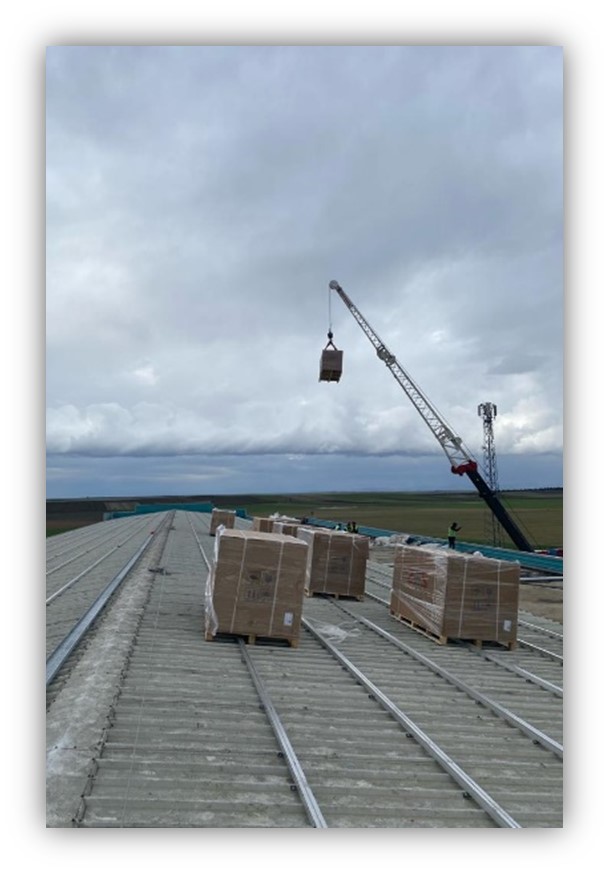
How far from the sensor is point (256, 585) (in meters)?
9.26

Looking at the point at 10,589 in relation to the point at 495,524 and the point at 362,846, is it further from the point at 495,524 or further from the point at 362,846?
the point at 495,524

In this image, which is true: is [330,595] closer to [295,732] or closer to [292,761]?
[295,732]

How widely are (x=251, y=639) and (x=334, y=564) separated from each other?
19.4 feet

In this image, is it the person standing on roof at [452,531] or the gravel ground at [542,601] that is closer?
the gravel ground at [542,601]

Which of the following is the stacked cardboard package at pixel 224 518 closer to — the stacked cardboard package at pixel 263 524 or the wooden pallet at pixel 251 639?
the stacked cardboard package at pixel 263 524

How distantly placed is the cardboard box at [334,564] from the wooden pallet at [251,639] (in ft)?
16.7

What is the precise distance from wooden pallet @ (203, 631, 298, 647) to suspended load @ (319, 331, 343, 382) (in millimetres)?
7612

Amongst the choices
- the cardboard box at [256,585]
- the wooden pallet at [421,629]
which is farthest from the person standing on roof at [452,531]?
the cardboard box at [256,585]

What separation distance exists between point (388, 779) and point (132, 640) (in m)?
4.65

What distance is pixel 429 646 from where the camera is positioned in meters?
10.8

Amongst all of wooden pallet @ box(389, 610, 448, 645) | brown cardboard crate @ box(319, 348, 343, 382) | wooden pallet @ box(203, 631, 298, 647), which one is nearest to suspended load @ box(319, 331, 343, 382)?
brown cardboard crate @ box(319, 348, 343, 382)

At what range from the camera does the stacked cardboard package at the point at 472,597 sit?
10.7 meters

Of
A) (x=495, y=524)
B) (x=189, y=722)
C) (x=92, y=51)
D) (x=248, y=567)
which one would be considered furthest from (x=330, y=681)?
(x=495, y=524)

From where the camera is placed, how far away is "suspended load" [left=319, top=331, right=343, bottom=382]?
1641cm
